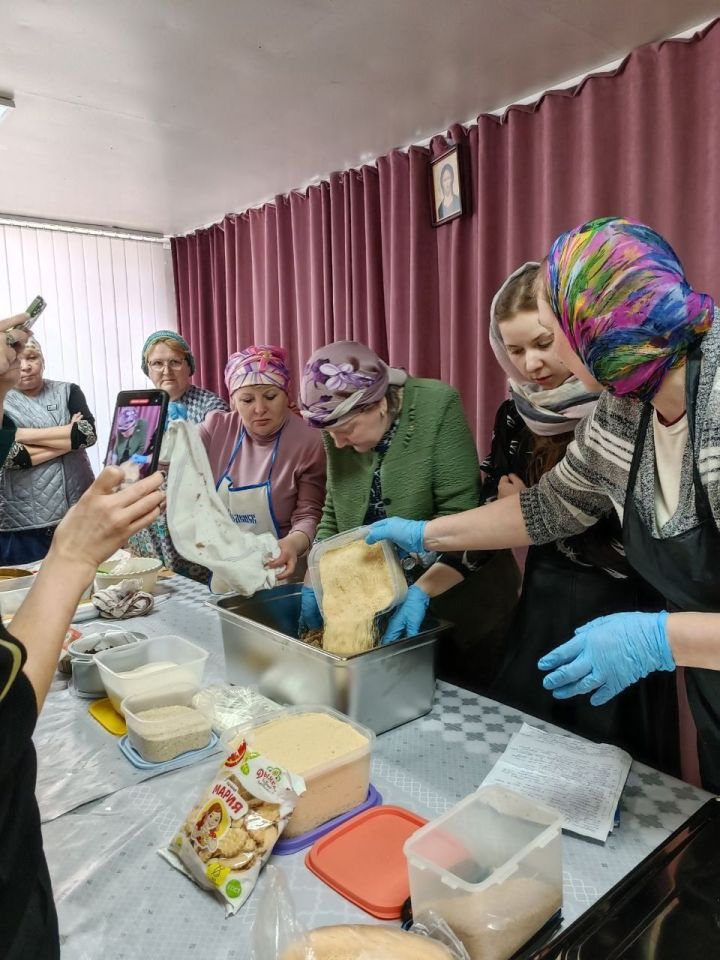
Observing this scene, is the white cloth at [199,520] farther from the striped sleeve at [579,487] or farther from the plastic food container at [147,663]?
the striped sleeve at [579,487]

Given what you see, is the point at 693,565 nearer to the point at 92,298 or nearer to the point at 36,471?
the point at 36,471

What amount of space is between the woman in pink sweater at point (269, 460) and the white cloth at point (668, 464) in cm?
140

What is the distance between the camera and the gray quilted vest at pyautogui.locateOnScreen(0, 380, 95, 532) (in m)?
2.98

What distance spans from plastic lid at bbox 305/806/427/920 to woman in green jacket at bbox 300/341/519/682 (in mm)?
675

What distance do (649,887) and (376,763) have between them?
0.49m

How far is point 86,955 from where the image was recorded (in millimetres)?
784

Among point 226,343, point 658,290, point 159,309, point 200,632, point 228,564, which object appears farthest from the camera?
point 159,309

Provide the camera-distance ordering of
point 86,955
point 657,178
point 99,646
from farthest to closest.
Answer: point 657,178, point 99,646, point 86,955

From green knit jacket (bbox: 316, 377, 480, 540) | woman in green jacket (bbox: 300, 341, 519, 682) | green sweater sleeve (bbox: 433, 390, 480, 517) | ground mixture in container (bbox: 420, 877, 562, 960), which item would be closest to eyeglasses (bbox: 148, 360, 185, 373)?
woman in green jacket (bbox: 300, 341, 519, 682)

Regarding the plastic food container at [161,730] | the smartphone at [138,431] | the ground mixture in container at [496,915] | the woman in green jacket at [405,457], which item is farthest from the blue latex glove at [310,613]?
the ground mixture in container at [496,915]

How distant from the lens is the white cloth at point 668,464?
1055 millimetres

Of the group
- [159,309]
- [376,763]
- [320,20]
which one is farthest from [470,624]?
[159,309]

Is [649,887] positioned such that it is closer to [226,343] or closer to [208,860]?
[208,860]

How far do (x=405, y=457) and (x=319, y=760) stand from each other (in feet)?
3.05
